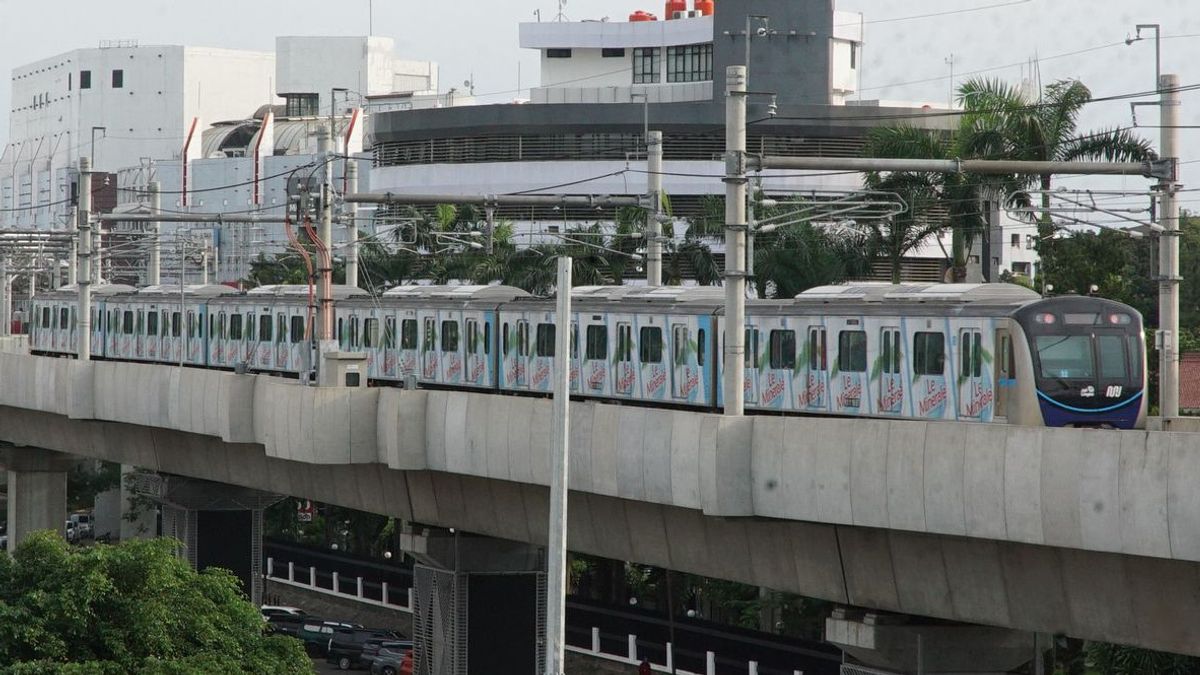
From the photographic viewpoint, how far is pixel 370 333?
4469cm

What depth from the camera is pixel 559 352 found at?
53.3 ft

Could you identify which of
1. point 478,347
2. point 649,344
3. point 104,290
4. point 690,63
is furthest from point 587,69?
point 649,344

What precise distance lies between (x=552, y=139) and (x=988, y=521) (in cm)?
6543

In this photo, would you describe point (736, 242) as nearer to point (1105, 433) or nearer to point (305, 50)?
point (1105, 433)

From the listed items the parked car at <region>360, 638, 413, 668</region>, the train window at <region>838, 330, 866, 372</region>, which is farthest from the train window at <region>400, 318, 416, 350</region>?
the train window at <region>838, 330, 866, 372</region>

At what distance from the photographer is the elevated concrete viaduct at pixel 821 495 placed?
18172mm

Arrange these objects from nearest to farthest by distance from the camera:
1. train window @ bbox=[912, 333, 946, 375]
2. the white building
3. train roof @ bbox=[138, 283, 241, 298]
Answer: train window @ bbox=[912, 333, 946, 375] → train roof @ bbox=[138, 283, 241, 298] → the white building

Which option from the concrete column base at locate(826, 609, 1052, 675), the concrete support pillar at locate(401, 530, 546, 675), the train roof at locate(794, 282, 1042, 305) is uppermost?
the train roof at locate(794, 282, 1042, 305)

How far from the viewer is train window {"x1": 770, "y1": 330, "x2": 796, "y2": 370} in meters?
31.0

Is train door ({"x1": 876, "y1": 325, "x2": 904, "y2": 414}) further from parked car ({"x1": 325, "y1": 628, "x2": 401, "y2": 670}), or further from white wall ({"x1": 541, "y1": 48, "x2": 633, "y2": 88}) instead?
white wall ({"x1": 541, "y1": 48, "x2": 633, "y2": 88})

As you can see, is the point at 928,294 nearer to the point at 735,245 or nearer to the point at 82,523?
the point at 735,245

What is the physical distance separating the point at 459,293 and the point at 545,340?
4.69 meters

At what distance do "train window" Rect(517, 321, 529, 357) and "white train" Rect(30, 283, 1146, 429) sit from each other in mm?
70

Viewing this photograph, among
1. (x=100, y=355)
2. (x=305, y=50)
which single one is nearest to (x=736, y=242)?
(x=100, y=355)
